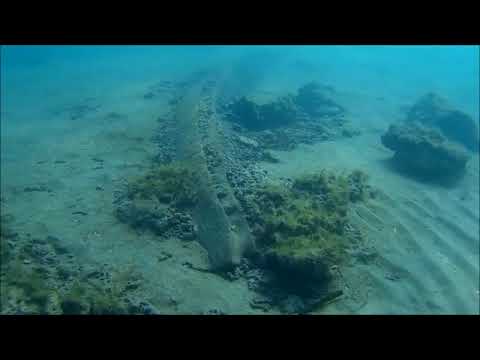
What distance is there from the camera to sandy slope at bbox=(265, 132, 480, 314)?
8.27 m

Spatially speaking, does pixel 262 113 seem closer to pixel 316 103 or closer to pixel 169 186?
pixel 316 103

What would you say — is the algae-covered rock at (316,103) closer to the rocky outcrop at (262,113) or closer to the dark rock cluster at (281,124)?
the dark rock cluster at (281,124)

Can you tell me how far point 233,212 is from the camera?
30.1ft

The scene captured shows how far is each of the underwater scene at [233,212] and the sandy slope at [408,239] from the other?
51 mm

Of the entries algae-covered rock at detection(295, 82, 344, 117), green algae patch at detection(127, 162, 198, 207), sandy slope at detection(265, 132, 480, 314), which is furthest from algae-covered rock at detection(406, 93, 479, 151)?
green algae patch at detection(127, 162, 198, 207)

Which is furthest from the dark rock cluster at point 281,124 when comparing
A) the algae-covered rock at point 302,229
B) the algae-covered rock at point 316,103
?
the algae-covered rock at point 302,229

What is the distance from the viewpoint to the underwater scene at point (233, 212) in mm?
7301

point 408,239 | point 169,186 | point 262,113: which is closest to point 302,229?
point 169,186

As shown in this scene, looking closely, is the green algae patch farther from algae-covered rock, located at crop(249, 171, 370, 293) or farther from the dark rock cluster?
the dark rock cluster
